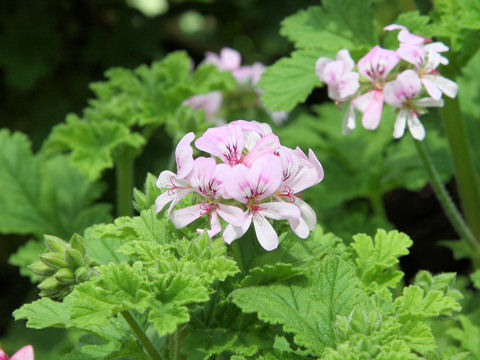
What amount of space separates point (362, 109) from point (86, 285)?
1.13 meters

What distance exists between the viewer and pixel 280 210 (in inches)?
73.9

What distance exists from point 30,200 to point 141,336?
1.61 metres

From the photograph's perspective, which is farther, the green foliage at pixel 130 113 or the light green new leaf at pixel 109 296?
the green foliage at pixel 130 113

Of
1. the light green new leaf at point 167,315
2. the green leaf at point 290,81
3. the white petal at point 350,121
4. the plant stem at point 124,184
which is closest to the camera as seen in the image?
the light green new leaf at point 167,315

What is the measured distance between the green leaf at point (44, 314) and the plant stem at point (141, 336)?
0.56 feet

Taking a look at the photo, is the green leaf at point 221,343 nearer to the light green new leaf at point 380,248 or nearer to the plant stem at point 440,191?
the light green new leaf at point 380,248

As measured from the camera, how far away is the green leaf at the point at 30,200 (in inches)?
129

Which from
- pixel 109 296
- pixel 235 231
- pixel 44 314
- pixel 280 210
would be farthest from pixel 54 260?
pixel 280 210

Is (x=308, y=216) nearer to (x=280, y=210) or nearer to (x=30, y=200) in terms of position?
(x=280, y=210)

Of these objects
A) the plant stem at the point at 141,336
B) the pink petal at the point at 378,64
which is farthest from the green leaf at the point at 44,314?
the pink petal at the point at 378,64

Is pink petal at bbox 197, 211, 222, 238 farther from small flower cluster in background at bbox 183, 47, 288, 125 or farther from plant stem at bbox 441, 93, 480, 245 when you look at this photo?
small flower cluster in background at bbox 183, 47, 288, 125

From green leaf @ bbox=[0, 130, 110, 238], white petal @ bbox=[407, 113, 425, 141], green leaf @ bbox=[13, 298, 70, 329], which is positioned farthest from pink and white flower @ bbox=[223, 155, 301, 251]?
green leaf @ bbox=[0, 130, 110, 238]

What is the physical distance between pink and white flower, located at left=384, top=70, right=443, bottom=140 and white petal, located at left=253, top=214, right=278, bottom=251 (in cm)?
73

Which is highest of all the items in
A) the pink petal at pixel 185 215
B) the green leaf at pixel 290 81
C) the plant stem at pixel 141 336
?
the green leaf at pixel 290 81
